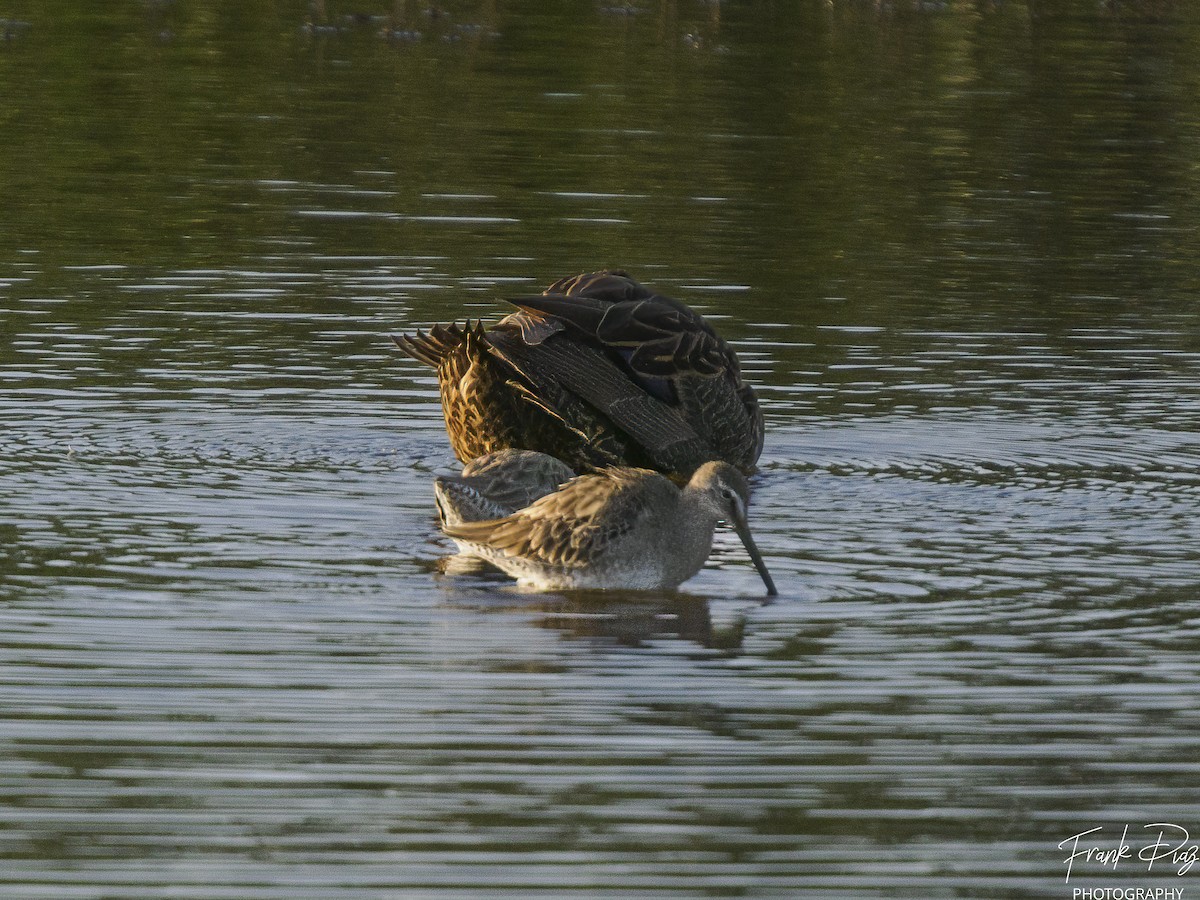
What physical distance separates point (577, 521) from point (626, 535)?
0.83ft

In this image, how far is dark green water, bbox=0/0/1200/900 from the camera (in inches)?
270

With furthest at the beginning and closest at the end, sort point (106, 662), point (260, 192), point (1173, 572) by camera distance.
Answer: point (260, 192) < point (1173, 572) < point (106, 662)

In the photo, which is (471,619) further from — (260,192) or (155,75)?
(155,75)

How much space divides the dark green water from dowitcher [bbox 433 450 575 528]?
31 centimetres

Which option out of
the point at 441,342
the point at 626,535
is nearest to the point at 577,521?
the point at 626,535

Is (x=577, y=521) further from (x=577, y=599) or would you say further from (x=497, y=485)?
(x=497, y=485)

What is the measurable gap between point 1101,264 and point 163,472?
29.4ft

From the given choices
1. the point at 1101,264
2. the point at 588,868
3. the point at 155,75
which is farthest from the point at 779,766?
the point at 155,75

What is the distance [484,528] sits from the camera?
10031mm

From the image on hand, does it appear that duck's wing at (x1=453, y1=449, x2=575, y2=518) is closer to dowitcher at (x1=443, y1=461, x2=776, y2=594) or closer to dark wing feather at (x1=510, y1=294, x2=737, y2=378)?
dowitcher at (x1=443, y1=461, x2=776, y2=594)

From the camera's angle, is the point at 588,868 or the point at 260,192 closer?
the point at 588,868
